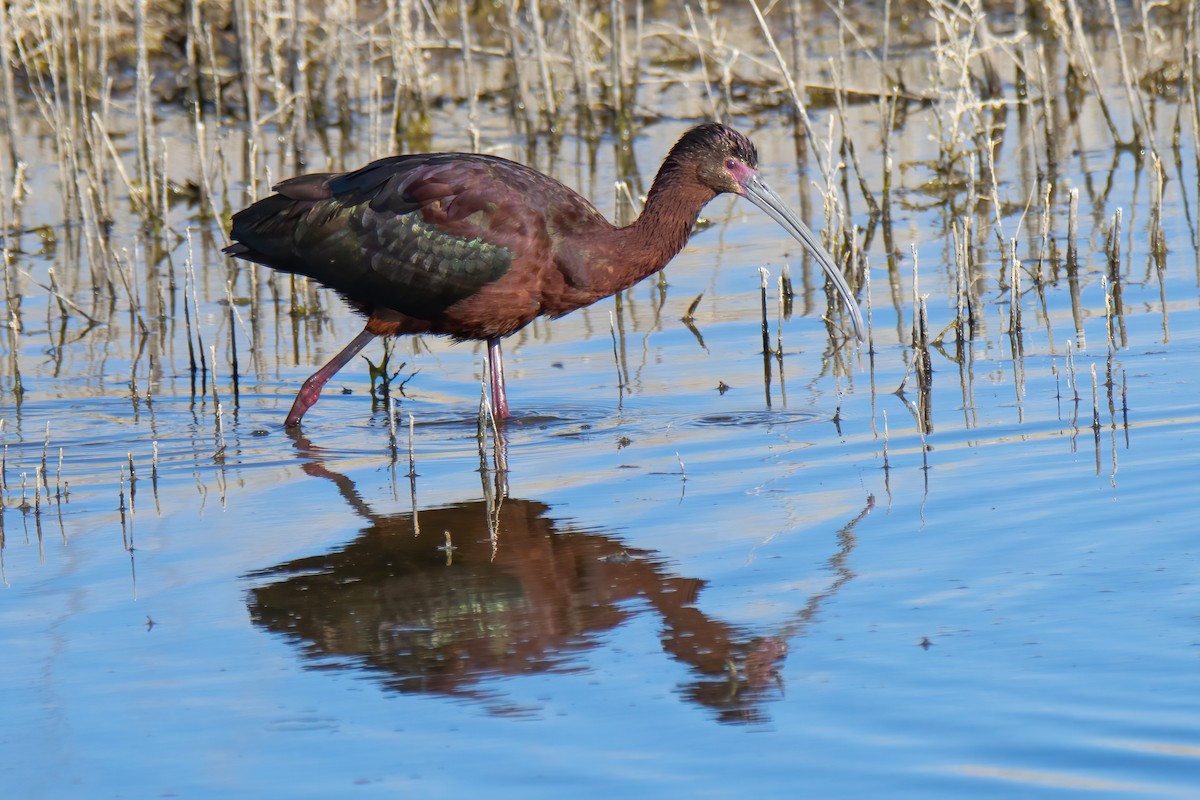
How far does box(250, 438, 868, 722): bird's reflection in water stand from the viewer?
172 inches

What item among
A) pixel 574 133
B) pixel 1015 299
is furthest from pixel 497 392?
pixel 574 133

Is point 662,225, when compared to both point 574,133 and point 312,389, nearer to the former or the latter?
point 312,389

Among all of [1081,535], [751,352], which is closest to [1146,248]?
[751,352]

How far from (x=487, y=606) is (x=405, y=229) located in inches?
99.8

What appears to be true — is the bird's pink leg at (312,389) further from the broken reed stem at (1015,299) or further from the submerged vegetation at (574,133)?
the broken reed stem at (1015,299)

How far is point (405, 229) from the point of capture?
278 inches

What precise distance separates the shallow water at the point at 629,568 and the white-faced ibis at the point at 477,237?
0.44 meters

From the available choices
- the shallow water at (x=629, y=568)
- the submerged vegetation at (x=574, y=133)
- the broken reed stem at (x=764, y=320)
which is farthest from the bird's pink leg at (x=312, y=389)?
the broken reed stem at (x=764, y=320)

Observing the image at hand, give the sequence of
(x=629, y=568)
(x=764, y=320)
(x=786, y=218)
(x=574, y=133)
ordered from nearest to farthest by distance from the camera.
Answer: (x=629, y=568) < (x=786, y=218) < (x=764, y=320) < (x=574, y=133)

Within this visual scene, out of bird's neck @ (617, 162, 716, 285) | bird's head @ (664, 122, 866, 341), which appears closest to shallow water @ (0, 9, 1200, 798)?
bird's neck @ (617, 162, 716, 285)

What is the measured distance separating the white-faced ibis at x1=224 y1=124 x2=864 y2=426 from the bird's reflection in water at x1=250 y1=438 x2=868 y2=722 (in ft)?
4.41

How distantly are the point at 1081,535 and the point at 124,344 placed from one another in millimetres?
5057

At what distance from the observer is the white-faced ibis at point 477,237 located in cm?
691

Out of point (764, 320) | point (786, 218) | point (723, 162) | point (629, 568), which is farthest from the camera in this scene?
point (764, 320)
